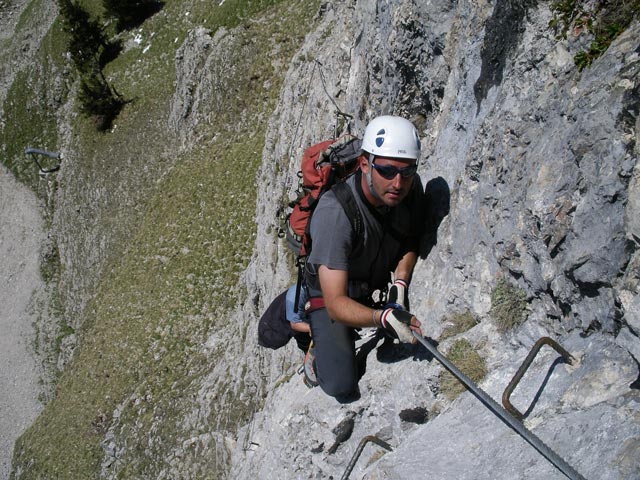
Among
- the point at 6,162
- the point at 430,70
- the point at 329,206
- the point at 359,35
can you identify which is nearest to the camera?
the point at 329,206

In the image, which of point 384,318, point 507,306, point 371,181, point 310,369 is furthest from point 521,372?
point 310,369

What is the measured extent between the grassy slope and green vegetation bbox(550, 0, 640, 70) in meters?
15.3

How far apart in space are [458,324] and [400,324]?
0.88 m

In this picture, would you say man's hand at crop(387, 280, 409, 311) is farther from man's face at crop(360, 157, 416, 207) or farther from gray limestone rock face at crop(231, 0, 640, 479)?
man's face at crop(360, 157, 416, 207)

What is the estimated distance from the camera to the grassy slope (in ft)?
72.0

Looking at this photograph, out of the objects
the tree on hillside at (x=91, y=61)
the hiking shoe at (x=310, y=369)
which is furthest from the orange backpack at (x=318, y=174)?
the tree on hillside at (x=91, y=61)

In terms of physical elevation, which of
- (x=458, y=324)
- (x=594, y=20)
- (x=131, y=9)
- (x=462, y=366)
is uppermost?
(x=594, y=20)

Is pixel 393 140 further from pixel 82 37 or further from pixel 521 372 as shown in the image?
pixel 82 37

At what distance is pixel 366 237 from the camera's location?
6.58 m

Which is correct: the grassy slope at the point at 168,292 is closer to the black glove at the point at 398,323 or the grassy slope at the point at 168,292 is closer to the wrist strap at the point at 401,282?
A: the wrist strap at the point at 401,282

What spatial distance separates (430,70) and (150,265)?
2241 cm

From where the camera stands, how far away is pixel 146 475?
16.8 m

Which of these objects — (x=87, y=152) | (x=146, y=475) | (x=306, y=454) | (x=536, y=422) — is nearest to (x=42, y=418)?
(x=146, y=475)

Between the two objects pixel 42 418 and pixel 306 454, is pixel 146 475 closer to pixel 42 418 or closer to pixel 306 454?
pixel 306 454
